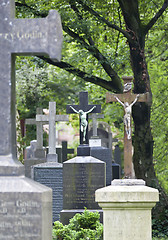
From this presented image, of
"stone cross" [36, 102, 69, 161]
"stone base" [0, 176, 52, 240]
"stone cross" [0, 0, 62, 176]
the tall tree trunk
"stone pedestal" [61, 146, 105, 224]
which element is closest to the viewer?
"stone base" [0, 176, 52, 240]

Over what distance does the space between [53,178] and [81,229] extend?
14.4 feet

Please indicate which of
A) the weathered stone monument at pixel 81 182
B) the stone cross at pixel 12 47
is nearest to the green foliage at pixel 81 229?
the weathered stone monument at pixel 81 182

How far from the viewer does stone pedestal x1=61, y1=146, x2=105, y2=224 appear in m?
11.8

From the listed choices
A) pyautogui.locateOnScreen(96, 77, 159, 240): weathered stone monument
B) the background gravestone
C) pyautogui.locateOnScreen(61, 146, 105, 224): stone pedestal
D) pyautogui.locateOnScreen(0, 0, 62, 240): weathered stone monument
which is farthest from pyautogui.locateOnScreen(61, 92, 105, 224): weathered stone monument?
the background gravestone

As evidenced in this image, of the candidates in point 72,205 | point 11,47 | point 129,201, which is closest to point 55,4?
Result: point 72,205

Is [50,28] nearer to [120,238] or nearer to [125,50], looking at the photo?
[120,238]

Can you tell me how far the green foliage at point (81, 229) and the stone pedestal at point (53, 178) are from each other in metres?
3.47

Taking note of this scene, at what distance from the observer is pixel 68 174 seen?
12055 millimetres

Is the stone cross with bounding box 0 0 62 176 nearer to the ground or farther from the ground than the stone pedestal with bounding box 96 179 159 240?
farther from the ground

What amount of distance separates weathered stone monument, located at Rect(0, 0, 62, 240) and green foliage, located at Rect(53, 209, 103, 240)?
4084 millimetres

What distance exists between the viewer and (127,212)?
7.47m

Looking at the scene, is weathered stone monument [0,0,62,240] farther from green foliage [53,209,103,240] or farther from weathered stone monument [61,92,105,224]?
weathered stone monument [61,92,105,224]

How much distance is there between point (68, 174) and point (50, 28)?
7566 millimetres

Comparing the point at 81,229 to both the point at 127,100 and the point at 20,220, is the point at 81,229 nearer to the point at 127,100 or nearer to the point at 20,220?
the point at 127,100
